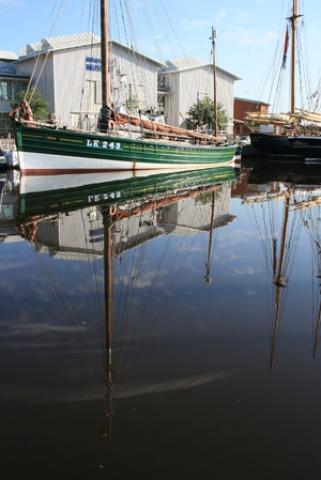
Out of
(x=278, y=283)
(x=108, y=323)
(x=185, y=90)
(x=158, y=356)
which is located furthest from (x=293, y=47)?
(x=158, y=356)

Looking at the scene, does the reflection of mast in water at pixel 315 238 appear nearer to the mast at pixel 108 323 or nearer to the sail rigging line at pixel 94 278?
the mast at pixel 108 323

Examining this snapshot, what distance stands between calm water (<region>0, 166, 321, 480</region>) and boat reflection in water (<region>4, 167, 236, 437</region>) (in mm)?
57

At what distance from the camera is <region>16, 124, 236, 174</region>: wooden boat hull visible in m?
24.3

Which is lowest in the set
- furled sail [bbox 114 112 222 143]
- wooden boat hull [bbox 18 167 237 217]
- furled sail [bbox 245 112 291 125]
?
wooden boat hull [bbox 18 167 237 217]

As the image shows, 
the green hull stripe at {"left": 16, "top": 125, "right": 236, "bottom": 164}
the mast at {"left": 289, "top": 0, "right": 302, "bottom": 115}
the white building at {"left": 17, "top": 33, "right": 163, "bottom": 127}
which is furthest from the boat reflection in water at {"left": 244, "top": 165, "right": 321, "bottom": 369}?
the white building at {"left": 17, "top": 33, "right": 163, "bottom": 127}

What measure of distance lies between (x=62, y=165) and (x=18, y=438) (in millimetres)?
22872

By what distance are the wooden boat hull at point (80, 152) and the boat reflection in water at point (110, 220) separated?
2740 millimetres

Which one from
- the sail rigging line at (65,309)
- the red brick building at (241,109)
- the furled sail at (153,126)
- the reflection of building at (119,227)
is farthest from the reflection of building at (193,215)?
the red brick building at (241,109)

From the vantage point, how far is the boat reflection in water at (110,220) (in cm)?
690

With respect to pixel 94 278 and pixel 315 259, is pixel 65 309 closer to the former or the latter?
pixel 94 278

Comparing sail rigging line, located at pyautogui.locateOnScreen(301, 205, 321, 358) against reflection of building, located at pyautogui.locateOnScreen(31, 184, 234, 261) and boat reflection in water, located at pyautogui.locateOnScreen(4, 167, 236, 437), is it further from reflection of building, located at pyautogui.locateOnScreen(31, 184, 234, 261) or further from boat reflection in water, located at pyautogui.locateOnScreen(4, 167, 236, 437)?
reflection of building, located at pyautogui.locateOnScreen(31, 184, 234, 261)

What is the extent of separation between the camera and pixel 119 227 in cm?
1148

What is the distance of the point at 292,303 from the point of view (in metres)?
6.43

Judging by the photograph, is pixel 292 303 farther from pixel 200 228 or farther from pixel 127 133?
pixel 127 133
